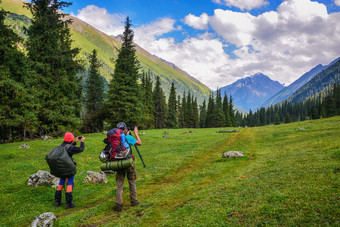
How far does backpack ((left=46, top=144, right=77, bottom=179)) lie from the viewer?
7.79 meters

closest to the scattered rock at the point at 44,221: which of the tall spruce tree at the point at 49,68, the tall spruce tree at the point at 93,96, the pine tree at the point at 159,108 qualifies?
the tall spruce tree at the point at 49,68

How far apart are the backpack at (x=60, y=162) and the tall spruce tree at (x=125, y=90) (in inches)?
1208

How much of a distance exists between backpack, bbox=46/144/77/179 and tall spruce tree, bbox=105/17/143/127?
1208 inches

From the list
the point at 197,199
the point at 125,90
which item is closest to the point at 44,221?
the point at 197,199

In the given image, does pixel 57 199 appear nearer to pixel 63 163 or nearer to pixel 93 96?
pixel 63 163

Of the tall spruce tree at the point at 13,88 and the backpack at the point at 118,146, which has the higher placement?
the tall spruce tree at the point at 13,88

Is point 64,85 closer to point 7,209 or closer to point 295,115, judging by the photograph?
point 7,209

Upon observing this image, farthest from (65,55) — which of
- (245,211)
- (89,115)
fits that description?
(245,211)

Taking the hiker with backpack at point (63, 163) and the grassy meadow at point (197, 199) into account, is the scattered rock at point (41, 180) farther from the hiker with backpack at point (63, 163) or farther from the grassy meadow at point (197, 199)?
the hiker with backpack at point (63, 163)

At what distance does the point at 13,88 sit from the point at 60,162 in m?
17.9

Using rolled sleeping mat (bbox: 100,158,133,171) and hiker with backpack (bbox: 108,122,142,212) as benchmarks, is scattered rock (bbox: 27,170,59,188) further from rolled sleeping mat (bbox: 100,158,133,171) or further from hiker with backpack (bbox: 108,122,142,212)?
rolled sleeping mat (bbox: 100,158,133,171)

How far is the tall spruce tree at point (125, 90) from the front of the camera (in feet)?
128

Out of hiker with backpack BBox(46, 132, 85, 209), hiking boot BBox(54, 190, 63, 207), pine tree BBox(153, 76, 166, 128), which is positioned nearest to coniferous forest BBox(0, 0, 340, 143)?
hiker with backpack BBox(46, 132, 85, 209)

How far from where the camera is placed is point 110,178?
12.5 meters
